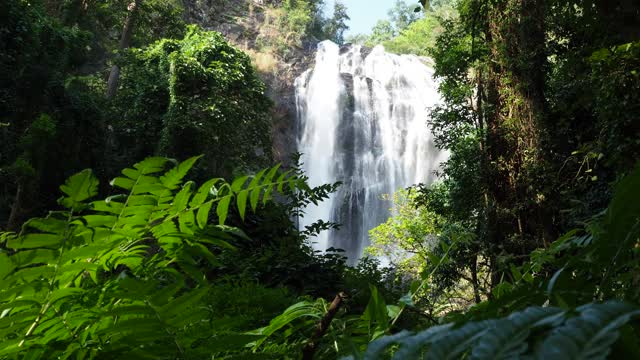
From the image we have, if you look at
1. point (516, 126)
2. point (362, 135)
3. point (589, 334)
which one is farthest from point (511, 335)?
point (362, 135)

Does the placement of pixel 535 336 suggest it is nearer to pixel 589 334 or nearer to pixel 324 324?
pixel 589 334

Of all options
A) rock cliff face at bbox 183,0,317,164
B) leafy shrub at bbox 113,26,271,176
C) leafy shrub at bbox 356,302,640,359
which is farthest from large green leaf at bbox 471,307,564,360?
rock cliff face at bbox 183,0,317,164

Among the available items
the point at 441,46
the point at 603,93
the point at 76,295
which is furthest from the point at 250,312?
the point at 441,46

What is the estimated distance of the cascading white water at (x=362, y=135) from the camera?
70.3 ft

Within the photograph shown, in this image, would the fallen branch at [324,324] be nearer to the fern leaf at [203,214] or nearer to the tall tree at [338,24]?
the fern leaf at [203,214]

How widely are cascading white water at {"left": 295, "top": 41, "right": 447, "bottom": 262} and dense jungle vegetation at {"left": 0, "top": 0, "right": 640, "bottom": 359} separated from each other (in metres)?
3.17

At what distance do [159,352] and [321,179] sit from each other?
21.9 meters

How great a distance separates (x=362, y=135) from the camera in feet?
76.3

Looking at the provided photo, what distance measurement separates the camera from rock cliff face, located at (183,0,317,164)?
2323 centimetres

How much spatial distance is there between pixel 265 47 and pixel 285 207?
20015 mm

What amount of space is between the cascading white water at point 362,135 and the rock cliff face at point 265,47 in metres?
0.56

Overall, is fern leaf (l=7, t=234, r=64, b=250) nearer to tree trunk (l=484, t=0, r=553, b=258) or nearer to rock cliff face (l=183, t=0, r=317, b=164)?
tree trunk (l=484, t=0, r=553, b=258)

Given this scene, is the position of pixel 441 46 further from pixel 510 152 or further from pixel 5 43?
pixel 5 43

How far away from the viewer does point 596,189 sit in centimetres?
792
